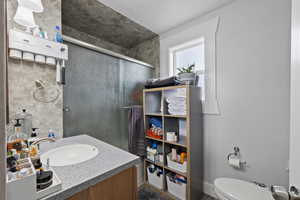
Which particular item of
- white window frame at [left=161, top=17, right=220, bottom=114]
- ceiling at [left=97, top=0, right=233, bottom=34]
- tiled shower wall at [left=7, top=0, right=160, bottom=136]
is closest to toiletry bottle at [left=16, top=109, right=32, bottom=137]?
tiled shower wall at [left=7, top=0, right=160, bottom=136]

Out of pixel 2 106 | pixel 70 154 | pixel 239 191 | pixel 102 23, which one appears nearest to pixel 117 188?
pixel 70 154

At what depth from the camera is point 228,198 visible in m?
1.02

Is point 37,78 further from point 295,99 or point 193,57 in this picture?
point 193,57

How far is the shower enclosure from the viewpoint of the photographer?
1307 mm

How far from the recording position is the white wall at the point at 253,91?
117 cm

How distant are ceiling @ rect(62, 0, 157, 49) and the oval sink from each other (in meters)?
1.50

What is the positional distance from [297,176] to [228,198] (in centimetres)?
70

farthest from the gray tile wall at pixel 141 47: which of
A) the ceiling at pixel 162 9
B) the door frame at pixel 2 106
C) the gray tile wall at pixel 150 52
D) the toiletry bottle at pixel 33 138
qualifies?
the door frame at pixel 2 106

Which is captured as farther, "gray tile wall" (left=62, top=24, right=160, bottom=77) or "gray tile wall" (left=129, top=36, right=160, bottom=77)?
"gray tile wall" (left=129, top=36, right=160, bottom=77)

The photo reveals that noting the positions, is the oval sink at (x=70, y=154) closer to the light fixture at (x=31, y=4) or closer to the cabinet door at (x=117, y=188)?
the cabinet door at (x=117, y=188)

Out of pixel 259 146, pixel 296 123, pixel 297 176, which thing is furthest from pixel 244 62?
pixel 297 176

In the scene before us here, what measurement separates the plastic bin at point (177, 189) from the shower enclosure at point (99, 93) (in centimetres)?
75

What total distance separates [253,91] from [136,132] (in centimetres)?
143

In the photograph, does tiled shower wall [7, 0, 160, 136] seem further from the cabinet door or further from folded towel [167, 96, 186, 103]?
folded towel [167, 96, 186, 103]
